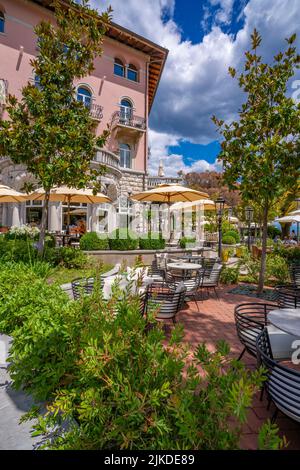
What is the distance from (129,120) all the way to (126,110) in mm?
1043

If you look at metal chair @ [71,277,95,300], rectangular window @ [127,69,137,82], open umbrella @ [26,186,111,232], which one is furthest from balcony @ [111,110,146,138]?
metal chair @ [71,277,95,300]

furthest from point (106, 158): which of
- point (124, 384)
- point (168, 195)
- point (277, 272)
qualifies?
point (124, 384)

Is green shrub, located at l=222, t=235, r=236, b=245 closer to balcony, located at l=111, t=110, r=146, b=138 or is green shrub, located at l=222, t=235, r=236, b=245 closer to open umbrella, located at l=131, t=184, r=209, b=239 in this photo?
balcony, located at l=111, t=110, r=146, b=138

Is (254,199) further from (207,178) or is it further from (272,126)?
(207,178)

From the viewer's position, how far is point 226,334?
15.0 ft

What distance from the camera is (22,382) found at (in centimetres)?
249

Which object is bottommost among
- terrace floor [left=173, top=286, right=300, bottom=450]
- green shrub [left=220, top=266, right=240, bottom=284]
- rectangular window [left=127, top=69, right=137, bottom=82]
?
terrace floor [left=173, top=286, right=300, bottom=450]

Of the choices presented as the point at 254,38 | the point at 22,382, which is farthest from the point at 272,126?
the point at 22,382

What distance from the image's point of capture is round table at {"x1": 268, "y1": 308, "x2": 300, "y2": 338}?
2.68 metres

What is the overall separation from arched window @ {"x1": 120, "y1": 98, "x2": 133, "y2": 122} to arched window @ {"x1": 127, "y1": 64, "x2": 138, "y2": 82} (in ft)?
6.60

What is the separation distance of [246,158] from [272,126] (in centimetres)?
104

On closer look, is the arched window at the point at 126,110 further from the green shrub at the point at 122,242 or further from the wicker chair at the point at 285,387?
the wicker chair at the point at 285,387

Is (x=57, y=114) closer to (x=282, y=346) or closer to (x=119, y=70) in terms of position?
(x=282, y=346)
